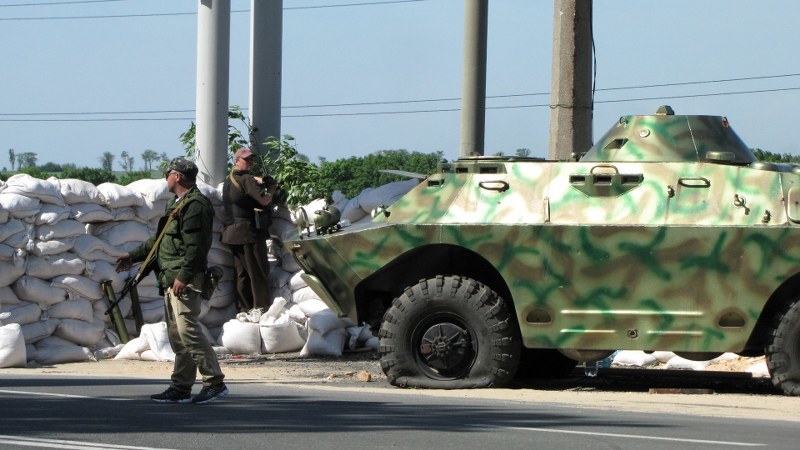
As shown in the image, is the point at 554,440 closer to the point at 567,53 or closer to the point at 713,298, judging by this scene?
the point at 713,298

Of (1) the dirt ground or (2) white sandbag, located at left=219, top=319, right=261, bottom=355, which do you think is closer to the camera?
(1) the dirt ground

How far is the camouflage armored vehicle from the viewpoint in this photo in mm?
11312

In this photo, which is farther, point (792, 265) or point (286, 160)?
point (286, 160)

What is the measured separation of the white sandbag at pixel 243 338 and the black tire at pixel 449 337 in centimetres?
354

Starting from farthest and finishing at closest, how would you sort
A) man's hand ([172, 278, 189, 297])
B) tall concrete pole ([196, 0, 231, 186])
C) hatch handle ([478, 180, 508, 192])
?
tall concrete pole ([196, 0, 231, 186]) → hatch handle ([478, 180, 508, 192]) → man's hand ([172, 278, 189, 297])

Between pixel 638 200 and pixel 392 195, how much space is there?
439 cm

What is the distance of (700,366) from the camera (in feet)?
46.6

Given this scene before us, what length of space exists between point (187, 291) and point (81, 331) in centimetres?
525

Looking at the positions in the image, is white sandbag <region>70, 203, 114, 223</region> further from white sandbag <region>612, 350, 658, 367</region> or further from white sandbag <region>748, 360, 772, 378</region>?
white sandbag <region>748, 360, 772, 378</region>

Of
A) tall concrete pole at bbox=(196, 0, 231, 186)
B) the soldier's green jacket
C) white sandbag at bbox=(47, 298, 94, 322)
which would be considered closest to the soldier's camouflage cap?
the soldier's green jacket

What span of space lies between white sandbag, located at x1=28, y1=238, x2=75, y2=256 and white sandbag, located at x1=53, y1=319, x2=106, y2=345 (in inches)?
27.4

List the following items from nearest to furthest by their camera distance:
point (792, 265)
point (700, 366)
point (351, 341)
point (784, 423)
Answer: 1. point (784, 423)
2. point (792, 265)
3. point (700, 366)
4. point (351, 341)

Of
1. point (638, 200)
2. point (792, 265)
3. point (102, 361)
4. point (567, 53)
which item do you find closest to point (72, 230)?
point (102, 361)

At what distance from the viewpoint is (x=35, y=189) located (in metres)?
14.8
